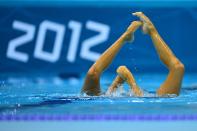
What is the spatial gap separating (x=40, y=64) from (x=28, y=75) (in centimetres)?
21

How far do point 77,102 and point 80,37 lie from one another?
2520 mm

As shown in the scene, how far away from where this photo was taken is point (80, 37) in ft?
20.0

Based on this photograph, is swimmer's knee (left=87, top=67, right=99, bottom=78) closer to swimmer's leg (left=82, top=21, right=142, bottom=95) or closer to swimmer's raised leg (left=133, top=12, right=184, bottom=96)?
swimmer's leg (left=82, top=21, right=142, bottom=95)

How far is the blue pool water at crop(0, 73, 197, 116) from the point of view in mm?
3225

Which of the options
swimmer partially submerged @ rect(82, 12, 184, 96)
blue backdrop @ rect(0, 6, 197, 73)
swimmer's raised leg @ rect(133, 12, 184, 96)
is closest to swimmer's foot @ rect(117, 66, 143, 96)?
swimmer partially submerged @ rect(82, 12, 184, 96)

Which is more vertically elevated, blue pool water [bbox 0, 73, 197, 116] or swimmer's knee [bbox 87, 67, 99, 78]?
swimmer's knee [bbox 87, 67, 99, 78]

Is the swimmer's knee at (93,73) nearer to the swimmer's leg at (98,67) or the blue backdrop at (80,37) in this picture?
the swimmer's leg at (98,67)

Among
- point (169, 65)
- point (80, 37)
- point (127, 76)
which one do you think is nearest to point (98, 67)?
point (127, 76)

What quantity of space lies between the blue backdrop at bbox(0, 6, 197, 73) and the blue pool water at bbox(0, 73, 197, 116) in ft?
3.34

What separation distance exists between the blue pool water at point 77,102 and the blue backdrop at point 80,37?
1.02 m

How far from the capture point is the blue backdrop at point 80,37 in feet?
20.0

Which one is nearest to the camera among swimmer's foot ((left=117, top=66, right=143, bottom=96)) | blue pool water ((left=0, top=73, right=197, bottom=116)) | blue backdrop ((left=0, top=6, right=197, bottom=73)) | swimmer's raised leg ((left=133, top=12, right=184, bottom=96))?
blue pool water ((left=0, top=73, right=197, bottom=116))

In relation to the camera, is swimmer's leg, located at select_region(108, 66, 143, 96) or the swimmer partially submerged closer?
the swimmer partially submerged
